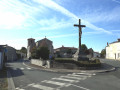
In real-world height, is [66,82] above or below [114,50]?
below

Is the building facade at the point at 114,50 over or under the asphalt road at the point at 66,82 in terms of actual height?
over

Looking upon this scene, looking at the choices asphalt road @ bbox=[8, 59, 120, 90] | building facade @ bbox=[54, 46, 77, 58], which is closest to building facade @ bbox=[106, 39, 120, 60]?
building facade @ bbox=[54, 46, 77, 58]

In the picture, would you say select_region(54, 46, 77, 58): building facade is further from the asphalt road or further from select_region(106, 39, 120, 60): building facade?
the asphalt road

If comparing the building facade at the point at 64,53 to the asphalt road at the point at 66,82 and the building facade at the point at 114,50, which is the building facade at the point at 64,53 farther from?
the asphalt road at the point at 66,82

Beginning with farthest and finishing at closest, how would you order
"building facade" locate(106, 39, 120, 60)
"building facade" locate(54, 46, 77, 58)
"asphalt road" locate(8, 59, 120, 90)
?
"building facade" locate(54, 46, 77, 58), "building facade" locate(106, 39, 120, 60), "asphalt road" locate(8, 59, 120, 90)

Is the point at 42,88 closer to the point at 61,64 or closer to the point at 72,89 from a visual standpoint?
the point at 72,89

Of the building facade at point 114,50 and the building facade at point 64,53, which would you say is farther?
the building facade at point 64,53

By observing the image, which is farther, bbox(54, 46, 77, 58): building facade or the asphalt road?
bbox(54, 46, 77, 58): building facade

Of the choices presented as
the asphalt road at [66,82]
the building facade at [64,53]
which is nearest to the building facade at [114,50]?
the building facade at [64,53]

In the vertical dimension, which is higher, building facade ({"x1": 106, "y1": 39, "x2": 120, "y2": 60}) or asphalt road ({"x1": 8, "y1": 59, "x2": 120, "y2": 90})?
building facade ({"x1": 106, "y1": 39, "x2": 120, "y2": 60})

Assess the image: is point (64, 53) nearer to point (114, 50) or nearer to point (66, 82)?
point (114, 50)

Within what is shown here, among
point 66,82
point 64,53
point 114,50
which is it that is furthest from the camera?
point 64,53

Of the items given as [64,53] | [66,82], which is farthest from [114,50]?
[66,82]

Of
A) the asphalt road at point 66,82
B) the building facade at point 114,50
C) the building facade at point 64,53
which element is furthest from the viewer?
the building facade at point 64,53
